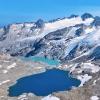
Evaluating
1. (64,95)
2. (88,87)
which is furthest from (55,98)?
(88,87)

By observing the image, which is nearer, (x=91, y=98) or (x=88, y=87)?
(x=91, y=98)

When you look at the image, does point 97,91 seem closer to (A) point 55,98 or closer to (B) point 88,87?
(B) point 88,87

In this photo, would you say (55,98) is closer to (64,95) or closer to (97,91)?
(64,95)

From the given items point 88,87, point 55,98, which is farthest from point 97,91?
point 55,98
